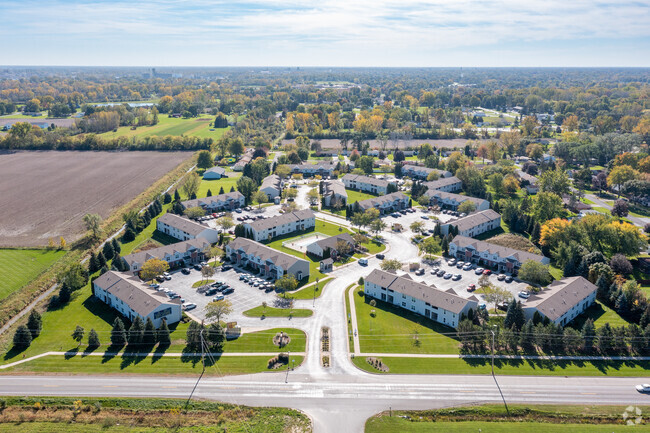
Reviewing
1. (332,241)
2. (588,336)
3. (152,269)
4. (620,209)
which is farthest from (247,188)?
(620,209)

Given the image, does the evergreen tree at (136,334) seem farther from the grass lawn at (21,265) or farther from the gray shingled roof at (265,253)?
the grass lawn at (21,265)

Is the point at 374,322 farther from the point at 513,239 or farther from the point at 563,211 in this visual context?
the point at 563,211

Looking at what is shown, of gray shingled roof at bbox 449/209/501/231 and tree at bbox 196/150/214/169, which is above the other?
tree at bbox 196/150/214/169

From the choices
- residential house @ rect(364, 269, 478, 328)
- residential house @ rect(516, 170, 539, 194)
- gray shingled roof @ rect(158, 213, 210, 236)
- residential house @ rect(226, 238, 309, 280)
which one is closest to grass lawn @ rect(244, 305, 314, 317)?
residential house @ rect(226, 238, 309, 280)

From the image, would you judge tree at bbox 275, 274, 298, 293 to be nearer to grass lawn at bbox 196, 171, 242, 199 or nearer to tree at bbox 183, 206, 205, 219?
tree at bbox 183, 206, 205, 219

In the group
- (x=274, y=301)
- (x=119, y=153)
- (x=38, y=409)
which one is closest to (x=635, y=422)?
(x=274, y=301)

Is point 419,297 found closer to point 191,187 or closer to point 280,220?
point 280,220

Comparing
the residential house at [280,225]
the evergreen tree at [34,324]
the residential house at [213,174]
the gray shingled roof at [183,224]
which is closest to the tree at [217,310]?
the evergreen tree at [34,324]

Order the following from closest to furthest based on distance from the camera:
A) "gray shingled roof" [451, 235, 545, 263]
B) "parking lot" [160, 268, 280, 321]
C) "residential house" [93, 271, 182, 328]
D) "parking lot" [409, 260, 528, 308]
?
"residential house" [93, 271, 182, 328] < "parking lot" [160, 268, 280, 321] < "parking lot" [409, 260, 528, 308] < "gray shingled roof" [451, 235, 545, 263]
